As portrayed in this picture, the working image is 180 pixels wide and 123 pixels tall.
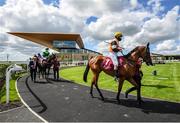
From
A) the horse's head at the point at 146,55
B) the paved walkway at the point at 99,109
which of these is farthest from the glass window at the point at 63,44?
the horse's head at the point at 146,55

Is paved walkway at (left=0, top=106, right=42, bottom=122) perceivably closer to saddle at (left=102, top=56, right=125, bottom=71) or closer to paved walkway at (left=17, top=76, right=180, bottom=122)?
paved walkway at (left=17, top=76, right=180, bottom=122)

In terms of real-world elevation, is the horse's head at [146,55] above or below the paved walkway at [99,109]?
above

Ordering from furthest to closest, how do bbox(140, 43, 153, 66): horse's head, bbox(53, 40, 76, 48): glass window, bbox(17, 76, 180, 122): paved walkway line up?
1. bbox(53, 40, 76, 48): glass window
2. bbox(140, 43, 153, 66): horse's head
3. bbox(17, 76, 180, 122): paved walkway

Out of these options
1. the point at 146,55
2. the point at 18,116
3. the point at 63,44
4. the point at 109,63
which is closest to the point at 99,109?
the point at 109,63

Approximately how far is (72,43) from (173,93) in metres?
97.2

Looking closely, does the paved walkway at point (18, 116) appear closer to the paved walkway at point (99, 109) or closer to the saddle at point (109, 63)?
the paved walkway at point (99, 109)

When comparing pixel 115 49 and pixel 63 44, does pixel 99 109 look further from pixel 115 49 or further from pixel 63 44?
pixel 63 44

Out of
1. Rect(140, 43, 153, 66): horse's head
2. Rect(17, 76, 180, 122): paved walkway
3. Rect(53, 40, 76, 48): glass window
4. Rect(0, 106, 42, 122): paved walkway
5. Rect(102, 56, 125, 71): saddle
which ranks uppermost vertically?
Rect(53, 40, 76, 48): glass window

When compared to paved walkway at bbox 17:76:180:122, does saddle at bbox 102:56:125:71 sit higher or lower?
higher

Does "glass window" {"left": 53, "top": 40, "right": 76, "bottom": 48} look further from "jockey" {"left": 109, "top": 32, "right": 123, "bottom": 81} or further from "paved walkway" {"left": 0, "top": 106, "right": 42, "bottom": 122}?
"paved walkway" {"left": 0, "top": 106, "right": 42, "bottom": 122}

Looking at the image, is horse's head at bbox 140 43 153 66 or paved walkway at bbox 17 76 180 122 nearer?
paved walkway at bbox 17 76 180 122

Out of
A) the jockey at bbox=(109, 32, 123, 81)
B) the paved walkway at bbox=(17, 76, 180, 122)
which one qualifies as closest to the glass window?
the paved walkway at bbox=(17, 76, 180, 122)

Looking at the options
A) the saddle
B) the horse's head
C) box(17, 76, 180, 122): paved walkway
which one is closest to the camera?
box(17, 76, 180, 122): paved walkway

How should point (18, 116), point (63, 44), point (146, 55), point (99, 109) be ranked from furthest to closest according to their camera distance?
1. point (63, 44)
2. point (146, 55)
3. point (99, 109)
4. point (18, 116)
